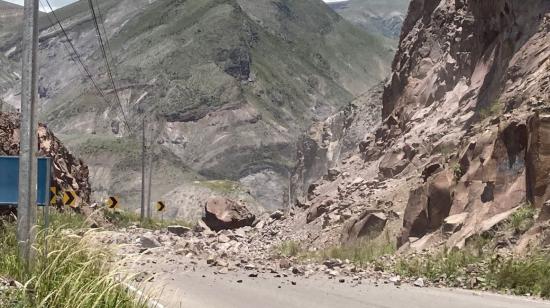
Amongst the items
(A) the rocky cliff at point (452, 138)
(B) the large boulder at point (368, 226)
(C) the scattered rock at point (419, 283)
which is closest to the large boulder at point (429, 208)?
(A) the rocky cliff at point (452, 138)

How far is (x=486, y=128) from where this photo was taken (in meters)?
19.8

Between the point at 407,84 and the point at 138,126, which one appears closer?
the point at 407,84

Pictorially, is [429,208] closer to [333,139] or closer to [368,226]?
[368,226]

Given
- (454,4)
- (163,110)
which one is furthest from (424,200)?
(163,110)

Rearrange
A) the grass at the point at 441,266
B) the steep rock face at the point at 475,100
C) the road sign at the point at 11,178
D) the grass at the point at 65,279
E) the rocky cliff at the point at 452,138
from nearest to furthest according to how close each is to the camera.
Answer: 1. the grass at the point at 65,279
2. the road sign at the point at 11,178
3. the grass at the point at 441,266
4. the steep rock face at the point at 475,100
5. the rocky cliff at the point at 452,138

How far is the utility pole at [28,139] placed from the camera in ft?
28.7

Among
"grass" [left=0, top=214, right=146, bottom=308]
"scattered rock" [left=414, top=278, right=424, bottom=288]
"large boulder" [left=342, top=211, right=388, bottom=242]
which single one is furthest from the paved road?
"large boulder" [left=342, top=211, right=388, bottom=242]

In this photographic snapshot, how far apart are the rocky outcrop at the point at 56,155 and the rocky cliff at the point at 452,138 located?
11450 millimetres

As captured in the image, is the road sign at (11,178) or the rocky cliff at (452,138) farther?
the rocky cliff at (452,138)

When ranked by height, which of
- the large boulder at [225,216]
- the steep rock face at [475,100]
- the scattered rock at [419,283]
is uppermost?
the steep rock face at [475,100]

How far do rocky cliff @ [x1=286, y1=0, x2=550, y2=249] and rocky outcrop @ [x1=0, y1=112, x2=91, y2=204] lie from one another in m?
11.4

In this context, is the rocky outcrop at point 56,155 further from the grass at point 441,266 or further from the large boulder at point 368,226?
the grass at point 441,266

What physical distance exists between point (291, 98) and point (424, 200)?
175 meters

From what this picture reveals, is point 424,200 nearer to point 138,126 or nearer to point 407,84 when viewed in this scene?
point 407,84
